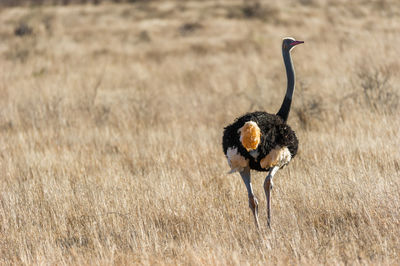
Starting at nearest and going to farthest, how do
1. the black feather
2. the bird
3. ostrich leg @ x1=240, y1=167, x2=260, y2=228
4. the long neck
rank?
the bird → the black feather → ostrich leg @ x1=240, y1=167, x2=260, y2=228 → the long neck

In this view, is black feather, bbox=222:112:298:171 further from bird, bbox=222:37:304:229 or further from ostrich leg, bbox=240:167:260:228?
ostrich leg, bbox=240:167:260:228

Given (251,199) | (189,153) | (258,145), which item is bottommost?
(189,153)

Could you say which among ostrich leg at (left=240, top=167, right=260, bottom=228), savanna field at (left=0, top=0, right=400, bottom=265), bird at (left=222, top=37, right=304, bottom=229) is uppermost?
bird at (left=222, top=37, right=304, bottom=229)

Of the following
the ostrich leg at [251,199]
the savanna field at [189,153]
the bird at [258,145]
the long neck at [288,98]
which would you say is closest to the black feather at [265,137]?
the bird at [258,145]

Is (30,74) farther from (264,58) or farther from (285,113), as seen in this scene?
(285,113)

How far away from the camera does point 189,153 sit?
24.6 ft

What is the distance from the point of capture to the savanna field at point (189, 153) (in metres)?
4.65

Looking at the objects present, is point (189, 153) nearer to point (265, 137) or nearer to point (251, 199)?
point (251, 199)

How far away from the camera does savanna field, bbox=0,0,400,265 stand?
183 inches

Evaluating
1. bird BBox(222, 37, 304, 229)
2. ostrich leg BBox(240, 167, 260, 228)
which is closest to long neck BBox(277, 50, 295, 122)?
bird BBox(222, 37, 304, 229)

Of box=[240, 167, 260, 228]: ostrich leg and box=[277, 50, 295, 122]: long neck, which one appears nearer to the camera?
box=[240, 167, 260, 228]: ostrich leg

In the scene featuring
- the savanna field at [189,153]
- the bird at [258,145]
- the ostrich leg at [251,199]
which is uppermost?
the bird at [258,145]

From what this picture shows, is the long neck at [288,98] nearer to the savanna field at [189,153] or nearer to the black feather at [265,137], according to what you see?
the black feather at [265,137]

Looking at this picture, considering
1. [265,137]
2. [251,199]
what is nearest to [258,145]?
[265,137]
